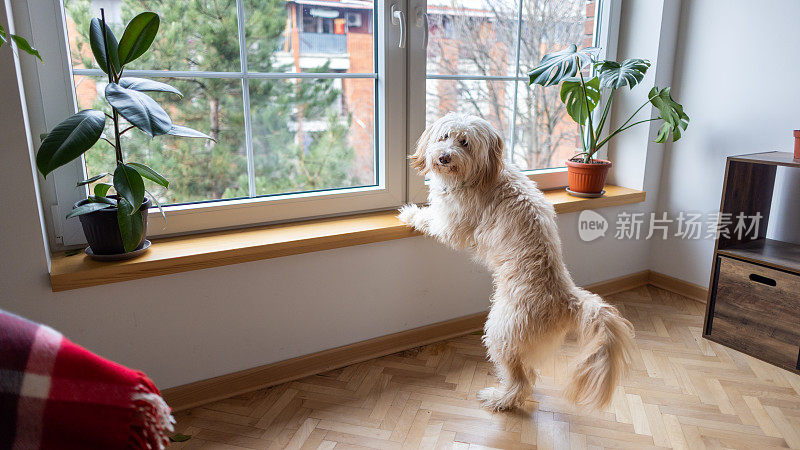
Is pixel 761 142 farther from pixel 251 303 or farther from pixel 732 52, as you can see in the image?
pixel 251 303

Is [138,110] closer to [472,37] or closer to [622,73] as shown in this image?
[472,37]

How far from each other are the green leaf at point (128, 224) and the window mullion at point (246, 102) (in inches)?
19.6

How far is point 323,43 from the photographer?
78.7 inches

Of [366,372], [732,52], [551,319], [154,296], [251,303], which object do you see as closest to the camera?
[551,319]

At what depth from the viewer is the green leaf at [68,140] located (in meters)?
1.31

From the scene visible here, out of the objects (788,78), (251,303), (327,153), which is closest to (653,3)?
(788,78)

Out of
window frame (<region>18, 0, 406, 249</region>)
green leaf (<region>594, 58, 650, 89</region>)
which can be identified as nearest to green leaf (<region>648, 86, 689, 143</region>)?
green leaf (<region>594, 58, 650, 89</region>)

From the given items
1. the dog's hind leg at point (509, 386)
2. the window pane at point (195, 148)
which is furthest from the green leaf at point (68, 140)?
the dog's hind leg at point (509, 386)

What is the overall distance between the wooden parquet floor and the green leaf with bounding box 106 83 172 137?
3.26ft

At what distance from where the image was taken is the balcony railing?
1964 millimetres

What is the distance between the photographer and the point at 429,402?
1.90m

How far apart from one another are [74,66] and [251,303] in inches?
37.2

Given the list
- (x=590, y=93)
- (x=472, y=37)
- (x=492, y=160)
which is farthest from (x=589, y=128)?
(x=492, y=160)

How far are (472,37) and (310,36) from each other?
2.52 ft
